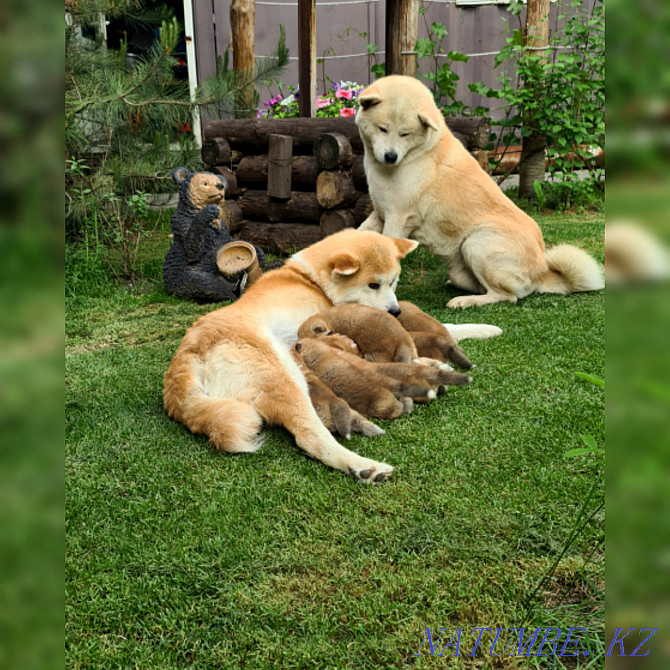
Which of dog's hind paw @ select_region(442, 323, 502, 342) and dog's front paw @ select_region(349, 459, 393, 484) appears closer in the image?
dog's front paw @ select_region(349, 459, 393, 484)

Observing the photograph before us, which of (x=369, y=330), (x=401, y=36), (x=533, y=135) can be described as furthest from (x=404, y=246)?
(x=533, y=135)

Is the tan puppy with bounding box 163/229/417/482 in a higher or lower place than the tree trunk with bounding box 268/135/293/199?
lower

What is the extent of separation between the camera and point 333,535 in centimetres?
233

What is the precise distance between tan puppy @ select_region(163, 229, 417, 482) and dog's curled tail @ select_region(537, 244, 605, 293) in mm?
1875

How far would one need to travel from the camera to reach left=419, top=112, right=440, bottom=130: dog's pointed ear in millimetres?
5371

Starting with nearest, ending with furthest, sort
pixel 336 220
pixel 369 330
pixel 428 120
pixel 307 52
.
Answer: pixel 369 330, pixel 428 120, pixel 336 220, pixel 307 52

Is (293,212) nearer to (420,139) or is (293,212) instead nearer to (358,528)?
(420,139)

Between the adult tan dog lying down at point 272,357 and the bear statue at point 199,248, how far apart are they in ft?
5.40

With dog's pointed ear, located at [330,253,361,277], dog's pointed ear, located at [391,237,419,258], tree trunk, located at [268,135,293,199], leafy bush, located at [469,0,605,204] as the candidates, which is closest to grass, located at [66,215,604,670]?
dog's pointed ear, located at [330,253,361,277]

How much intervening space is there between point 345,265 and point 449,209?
6.09ft

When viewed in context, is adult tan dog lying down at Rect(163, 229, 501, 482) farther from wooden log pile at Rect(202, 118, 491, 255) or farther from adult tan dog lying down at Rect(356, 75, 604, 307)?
wooden log pile at Rect(202, 118, 491, 255)

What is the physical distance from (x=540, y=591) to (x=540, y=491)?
62 centimetres

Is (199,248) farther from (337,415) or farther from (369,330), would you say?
(337,415)

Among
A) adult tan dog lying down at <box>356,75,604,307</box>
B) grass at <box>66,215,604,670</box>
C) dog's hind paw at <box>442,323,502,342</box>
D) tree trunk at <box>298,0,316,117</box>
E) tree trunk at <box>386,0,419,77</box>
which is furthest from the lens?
tree trunk at <box>386,0,419,77</box>
